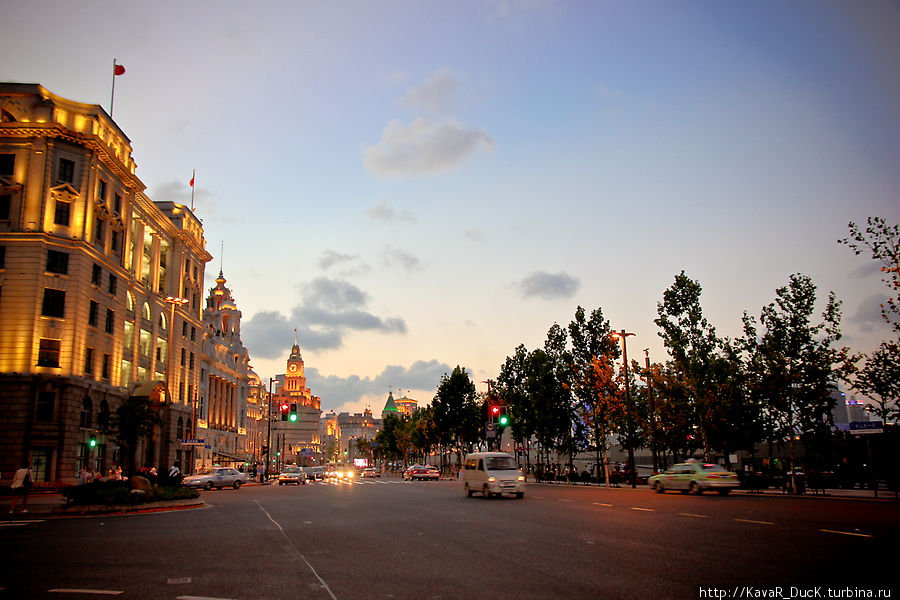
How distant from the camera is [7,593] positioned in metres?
8.70

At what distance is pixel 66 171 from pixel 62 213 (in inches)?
128

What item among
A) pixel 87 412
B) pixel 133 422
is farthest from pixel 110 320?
pixel 133 422

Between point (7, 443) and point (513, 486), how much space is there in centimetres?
3492

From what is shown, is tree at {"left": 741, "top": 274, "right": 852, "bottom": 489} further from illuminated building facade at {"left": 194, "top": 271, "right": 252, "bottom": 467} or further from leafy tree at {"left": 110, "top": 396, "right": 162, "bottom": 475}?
illuminated building facade at {"left": 194, "top": 271, "right": 252, "bottom": 467}

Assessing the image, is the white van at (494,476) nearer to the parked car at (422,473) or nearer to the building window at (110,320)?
the parked car at (422,473)

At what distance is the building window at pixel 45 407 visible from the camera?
43844mm

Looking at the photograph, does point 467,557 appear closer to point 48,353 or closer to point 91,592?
point 91,592

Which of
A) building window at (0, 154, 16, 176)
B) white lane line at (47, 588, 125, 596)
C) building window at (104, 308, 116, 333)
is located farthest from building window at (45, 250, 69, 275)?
white lane line at (47, 588, 125, 596)

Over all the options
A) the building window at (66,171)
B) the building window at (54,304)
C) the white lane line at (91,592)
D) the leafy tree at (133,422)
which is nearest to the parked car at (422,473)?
the leafy tree at (133,422)

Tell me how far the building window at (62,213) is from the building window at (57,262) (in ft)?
7.77

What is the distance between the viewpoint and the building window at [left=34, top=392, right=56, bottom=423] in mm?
43844

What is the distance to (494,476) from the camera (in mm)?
29938

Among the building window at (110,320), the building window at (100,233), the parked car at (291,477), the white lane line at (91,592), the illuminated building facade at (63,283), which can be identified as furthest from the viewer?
the parked car at (291,477)

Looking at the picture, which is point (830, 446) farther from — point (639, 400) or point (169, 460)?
point (169, 460)
